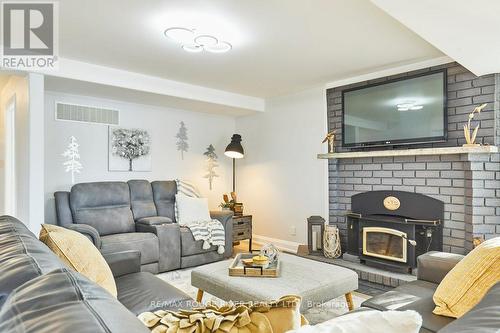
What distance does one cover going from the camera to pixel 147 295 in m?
1.80

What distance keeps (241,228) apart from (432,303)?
315 centimetres

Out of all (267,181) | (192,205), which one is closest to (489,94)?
(267,181)

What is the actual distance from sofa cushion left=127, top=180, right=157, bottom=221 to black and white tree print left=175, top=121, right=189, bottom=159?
92cm

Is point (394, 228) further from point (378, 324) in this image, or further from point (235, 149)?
point (378, 324)

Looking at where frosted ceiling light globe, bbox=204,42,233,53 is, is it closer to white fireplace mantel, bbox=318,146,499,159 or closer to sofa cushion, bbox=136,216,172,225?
white fireplace mantel, bbox=318,146,499,159

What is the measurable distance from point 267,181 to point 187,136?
1455 mm

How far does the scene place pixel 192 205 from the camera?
4227mm

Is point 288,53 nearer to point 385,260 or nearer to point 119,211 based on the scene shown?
point 385,260

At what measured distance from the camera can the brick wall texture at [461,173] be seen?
2.92 metres

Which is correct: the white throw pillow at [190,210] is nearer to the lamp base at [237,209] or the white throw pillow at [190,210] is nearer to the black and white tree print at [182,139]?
the lamp base at [237,209]

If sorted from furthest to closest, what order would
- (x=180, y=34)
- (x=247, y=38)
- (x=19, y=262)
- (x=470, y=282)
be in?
(x=247, y=38) → (x=180, y=34) → (x=470, y=282) → (x=19, y=262)

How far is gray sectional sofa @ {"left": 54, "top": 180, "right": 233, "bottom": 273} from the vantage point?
11.4 feet

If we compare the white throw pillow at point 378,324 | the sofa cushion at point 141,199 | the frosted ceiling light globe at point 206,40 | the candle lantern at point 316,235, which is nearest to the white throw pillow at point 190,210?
the sofa cushion at point 141,199
